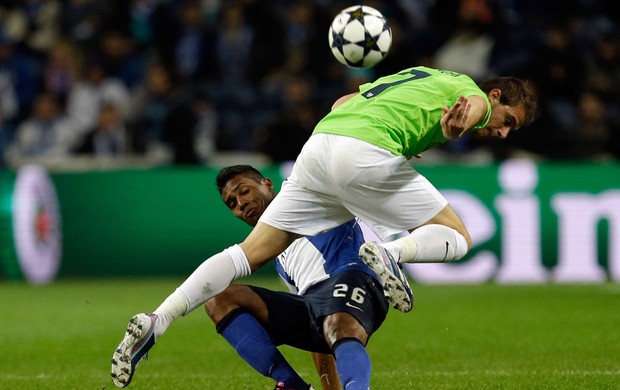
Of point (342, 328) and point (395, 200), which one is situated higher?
point (395, 200)

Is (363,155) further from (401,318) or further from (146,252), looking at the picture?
(146,252)

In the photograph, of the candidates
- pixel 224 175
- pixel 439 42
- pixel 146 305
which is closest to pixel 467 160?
pixel 439 42

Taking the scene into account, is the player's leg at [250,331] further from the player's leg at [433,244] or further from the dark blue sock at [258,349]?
the player's leg at [433,244]

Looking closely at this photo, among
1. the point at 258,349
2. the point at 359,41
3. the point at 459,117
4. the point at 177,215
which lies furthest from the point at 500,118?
the point at 177,215

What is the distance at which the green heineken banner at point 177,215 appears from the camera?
1359cm

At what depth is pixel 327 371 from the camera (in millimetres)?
5930

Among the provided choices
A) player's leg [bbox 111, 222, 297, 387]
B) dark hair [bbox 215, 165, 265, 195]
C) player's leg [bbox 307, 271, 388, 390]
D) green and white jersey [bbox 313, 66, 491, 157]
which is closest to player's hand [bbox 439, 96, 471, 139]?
green and white jersey [bbox 313, 66, 491, 157]

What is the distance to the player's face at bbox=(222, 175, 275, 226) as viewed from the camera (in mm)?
6023

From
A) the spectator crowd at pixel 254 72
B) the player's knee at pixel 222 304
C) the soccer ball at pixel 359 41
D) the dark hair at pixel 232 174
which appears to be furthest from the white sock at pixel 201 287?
the spectator crowd at pixel 254 72

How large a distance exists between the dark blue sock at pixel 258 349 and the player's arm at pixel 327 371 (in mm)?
332

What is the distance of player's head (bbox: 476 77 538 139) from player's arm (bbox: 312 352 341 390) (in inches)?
53.7

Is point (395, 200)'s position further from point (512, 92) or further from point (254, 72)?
point (254, 72)

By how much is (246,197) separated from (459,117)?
1260 millimetres

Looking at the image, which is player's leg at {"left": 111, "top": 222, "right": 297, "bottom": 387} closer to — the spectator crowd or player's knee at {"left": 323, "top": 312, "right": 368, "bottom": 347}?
player's knee at {"left": 323, "top": 312, "right": 368, "bottom": 347}
